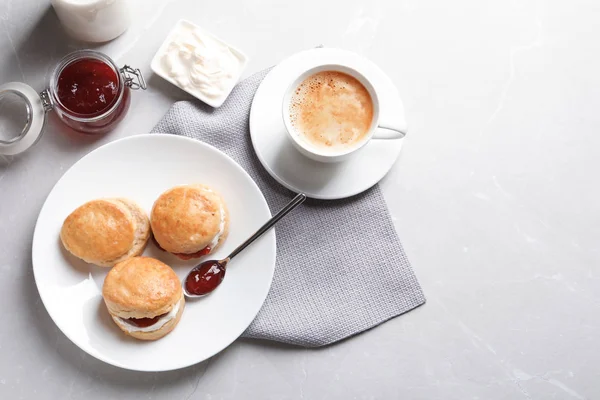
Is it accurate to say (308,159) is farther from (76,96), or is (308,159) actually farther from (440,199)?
(76,96)

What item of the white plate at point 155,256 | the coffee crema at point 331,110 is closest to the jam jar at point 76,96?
the white plate at point 155,256

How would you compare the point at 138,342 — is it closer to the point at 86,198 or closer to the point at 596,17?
the point at 86,198

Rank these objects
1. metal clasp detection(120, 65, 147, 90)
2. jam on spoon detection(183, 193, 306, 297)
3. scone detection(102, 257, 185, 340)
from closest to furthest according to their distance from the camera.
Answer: scone detection(102, 257, 185, 340) → jam on spoon detection(183, 193, 306, 297) → metal clasp detection(120, 65, 147, 90)

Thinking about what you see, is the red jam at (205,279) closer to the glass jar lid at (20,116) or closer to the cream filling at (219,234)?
the cream filling at (219,234)

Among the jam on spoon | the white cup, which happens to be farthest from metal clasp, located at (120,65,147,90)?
the jam on spoon

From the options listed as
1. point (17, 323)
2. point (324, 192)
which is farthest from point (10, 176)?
point (324, 192)

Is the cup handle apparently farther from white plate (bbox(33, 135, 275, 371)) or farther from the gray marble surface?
white plate (bbox(33, 135, 275, 371))
